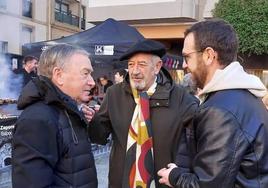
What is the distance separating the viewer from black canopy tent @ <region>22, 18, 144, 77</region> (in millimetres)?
7781

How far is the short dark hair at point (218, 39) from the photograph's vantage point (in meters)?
1.84

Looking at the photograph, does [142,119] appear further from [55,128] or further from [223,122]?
[223,122]

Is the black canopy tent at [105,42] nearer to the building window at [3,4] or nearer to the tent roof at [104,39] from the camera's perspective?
the tent roof at [104,39]

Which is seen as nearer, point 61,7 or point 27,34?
point 27,34

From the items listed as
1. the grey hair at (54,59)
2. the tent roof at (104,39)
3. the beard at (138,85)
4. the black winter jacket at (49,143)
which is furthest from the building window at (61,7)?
the black winter jacket at (49,143)

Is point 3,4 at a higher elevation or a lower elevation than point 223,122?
higher

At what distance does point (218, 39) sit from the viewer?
6.03 ft

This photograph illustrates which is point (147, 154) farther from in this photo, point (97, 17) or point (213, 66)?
point (97, 17)

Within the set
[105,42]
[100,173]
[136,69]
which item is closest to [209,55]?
[136,69]

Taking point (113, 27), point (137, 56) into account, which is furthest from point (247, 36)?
point (137, 56)

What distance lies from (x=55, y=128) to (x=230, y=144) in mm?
811

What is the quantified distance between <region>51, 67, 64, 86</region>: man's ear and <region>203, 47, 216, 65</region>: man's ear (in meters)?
0.74

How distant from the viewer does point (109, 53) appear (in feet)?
25.5

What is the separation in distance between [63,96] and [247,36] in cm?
1097
